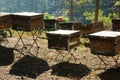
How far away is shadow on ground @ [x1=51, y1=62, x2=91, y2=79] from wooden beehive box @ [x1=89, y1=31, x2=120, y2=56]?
87 centimetres

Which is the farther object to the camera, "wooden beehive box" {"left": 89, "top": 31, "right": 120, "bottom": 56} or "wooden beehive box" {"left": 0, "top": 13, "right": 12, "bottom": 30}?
"wooden beehive box" {"left": 0, "top": 13, "right": 12, "bottom": 30}

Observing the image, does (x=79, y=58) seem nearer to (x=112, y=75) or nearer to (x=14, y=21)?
(x=112, y=75)

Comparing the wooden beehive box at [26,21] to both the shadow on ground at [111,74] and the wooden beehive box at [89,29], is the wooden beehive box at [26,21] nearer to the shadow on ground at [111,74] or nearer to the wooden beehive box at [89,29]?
the wooden beehive box at [89,29]

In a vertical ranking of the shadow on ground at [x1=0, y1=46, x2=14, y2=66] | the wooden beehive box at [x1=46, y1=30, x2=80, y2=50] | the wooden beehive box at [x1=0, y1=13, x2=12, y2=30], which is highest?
the wooden beehive box at [x1=0, y1=13, x2=12, y2=30]

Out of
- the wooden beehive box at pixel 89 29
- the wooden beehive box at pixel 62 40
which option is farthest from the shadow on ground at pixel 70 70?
the wooden beehive box at pixel 89 29

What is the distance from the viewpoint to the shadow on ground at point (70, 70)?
9812mm

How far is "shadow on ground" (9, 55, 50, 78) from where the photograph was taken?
1020 centimetres

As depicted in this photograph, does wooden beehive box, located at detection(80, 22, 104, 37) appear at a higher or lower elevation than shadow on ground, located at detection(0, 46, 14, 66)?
higher

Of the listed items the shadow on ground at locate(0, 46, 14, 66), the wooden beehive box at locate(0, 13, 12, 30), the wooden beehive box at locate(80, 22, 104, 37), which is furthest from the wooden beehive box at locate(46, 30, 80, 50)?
the wooden beehive box at locate(80, 22, 104, 37)

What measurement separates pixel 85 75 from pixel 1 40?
21.3 ft

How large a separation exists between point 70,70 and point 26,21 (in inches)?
120

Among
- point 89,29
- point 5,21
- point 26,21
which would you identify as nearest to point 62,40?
point 26,21

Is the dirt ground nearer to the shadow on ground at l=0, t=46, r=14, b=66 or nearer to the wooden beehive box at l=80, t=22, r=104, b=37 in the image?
the shadow on ground at l=0, t=46, r=14, b=66

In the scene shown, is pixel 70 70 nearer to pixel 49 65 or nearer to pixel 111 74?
pixel 49 65
